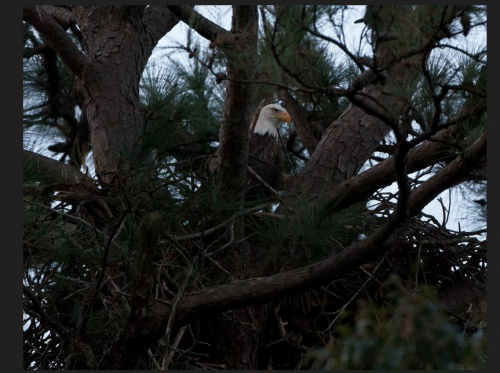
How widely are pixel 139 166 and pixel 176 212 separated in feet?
0.94

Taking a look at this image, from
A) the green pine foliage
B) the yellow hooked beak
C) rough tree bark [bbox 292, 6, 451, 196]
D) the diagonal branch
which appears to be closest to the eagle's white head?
the yellow hooked beak

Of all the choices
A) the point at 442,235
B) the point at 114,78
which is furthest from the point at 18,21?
the point at 442,235

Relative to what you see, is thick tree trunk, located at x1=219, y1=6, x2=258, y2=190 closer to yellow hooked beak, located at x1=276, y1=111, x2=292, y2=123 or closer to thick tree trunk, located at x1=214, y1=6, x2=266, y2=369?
thick tree trunk, located at x1=214, y1=6, x2=266, y2=369

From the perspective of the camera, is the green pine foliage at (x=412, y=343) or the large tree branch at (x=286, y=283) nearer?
the green pine foliage at (x=412, y=343)

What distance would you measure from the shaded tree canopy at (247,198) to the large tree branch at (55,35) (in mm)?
11

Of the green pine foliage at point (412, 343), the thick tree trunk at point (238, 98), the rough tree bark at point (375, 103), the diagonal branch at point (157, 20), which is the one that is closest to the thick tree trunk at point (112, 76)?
the diagonal branch at point (157, 20)

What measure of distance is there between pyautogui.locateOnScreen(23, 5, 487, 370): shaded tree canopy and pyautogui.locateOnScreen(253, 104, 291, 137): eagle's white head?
0.25 ft

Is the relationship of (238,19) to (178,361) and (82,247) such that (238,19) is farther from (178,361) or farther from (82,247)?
(178,361)

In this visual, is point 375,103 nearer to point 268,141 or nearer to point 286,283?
point 286,283

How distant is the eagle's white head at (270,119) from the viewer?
4.97 m

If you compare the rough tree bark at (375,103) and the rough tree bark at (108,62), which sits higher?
the rough tree bark at (108,62)

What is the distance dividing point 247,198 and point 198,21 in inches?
49.4

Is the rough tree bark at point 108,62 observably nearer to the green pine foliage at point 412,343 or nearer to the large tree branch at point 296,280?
the large tree branch at point 296,280

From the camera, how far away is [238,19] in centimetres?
305
